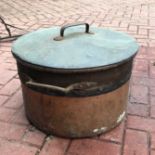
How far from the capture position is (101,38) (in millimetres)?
1778

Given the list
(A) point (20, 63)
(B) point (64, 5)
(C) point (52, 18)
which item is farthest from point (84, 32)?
(B) point (64, 5)

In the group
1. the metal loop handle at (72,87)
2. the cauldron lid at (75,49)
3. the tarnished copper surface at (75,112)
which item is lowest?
the tarnished copper surface at (75,112)

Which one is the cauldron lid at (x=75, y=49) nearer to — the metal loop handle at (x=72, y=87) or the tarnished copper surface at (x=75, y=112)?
the metal loop handle at (x=72, y=87)

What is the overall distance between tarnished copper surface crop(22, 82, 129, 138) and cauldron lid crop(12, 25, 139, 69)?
8.5 inches

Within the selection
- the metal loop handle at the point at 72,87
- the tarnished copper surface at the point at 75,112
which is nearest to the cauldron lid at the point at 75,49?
the metal loop handle at the point at 72,87

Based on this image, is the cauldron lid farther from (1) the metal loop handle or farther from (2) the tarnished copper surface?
(2) the tarnished copper surface

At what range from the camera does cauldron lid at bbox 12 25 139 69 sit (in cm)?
150

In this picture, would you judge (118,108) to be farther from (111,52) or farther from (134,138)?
(111,52)

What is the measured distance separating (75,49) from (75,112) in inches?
14.0

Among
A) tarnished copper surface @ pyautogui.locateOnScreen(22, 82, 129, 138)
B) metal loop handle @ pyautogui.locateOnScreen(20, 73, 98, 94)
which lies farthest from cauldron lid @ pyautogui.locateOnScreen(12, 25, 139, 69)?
tarnished copper surface @ pyautogui.locateOnScreen(22, 82, 129, 138)

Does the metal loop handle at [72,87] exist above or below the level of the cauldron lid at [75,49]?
below

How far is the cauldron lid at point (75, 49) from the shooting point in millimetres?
1502

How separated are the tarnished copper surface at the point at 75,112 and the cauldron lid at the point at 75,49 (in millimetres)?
215

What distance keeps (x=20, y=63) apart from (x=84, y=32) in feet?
1.54
